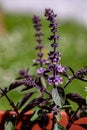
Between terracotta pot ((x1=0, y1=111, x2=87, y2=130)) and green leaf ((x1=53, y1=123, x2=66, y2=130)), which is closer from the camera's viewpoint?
green leaf ((x1=53, y1=123, x2=66, y2=130))

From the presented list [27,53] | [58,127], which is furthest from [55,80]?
[27,53]

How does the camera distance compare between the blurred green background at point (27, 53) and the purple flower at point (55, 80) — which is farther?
the blurred green background at point (27, 53)

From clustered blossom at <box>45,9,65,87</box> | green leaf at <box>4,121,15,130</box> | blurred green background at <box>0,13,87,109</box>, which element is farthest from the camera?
blurred green background at <box>0,13,87,109</box>

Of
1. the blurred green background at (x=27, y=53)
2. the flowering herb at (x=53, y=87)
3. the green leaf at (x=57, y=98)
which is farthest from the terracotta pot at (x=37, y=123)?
the blurred green background at (x=27, y=53)

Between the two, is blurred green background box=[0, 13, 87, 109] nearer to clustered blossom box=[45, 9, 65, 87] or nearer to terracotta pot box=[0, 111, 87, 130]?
terracotta pot box=[0, 111, 87, 130]

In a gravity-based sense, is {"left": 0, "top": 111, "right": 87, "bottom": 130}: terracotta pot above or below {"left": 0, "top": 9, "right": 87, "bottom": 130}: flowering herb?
below

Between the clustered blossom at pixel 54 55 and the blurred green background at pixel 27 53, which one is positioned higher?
the clustered blossom at pixel 54 55

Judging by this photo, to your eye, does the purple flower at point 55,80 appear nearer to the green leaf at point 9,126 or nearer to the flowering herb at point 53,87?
the flowering herb at point 53,87

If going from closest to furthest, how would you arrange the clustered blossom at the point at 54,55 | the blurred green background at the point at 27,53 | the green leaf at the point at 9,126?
1. the clustered blossom at the point at 54,55
2. the green leaf at the point at 9,126
3. the blurred green background at the point at 27,53

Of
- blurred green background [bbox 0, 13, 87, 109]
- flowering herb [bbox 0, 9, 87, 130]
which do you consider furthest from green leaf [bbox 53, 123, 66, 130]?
blurred green background [bbox 0, 13, 87, 109]

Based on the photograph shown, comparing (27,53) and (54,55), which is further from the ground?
(54,55)

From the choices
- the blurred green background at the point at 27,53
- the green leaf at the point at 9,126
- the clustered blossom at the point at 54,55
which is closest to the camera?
the clustered blossom at the point at 54,55

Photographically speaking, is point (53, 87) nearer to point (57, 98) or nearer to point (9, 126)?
point (57, 98)
